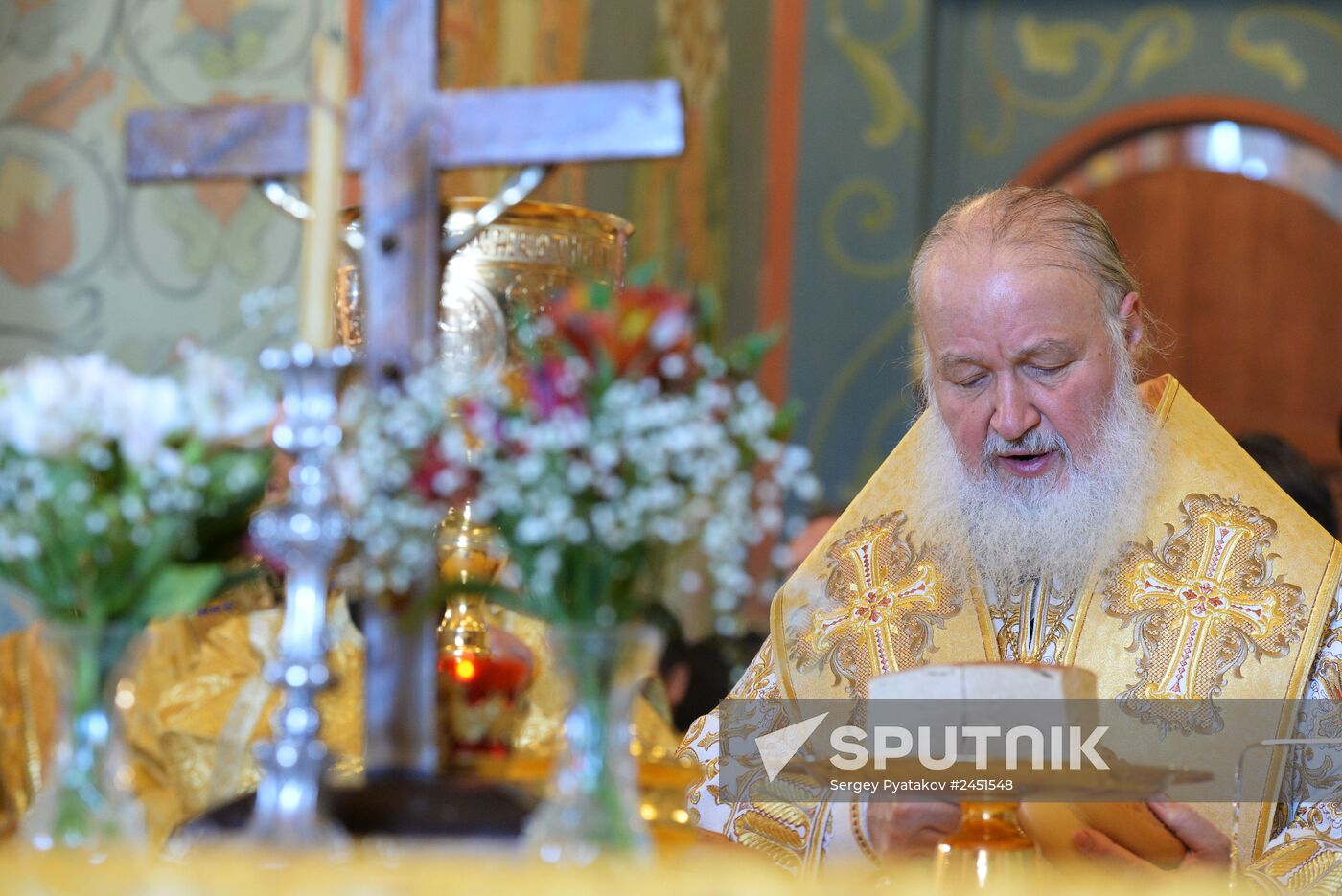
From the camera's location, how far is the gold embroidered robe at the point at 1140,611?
2.81 metres

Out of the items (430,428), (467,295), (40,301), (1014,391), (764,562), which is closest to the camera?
(430,428)

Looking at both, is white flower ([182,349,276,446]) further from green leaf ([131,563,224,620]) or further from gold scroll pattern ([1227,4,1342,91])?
gold scroll pattern ([1227,4,1342,91])

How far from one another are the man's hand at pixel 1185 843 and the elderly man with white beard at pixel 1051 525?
0.50 metres

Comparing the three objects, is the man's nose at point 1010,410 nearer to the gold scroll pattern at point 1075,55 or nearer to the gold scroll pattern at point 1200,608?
the gold scroll pattern at point 1200,608

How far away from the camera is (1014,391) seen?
3.04 metres

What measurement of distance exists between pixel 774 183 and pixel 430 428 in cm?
526

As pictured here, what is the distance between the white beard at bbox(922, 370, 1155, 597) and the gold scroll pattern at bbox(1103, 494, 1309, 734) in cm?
7

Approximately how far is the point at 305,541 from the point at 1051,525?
1885 millimetres

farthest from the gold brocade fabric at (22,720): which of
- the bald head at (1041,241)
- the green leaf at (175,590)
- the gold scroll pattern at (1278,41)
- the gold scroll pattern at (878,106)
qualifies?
the gold scroll pattern at (1278,41)

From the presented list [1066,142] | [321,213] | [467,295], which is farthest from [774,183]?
[321,213]

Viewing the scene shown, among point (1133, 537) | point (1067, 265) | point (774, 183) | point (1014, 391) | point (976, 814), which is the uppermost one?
point (774, 183)

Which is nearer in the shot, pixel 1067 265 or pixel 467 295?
pixel 467 295

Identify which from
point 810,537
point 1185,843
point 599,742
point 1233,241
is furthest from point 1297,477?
A: point 599,742

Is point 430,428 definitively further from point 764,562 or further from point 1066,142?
point 1066,142
